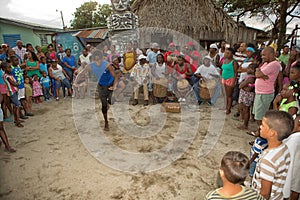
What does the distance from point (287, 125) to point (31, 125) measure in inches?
190

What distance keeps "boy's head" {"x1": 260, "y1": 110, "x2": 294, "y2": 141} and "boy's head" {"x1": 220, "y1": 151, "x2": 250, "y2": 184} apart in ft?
1.51

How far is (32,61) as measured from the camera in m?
6.02

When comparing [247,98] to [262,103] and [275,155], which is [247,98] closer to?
[262,103]

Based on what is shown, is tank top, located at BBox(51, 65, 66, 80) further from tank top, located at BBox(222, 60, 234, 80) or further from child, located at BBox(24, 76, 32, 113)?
tank top, located at BBox(222, 60, 234, 80)

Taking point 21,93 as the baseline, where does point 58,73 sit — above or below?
above

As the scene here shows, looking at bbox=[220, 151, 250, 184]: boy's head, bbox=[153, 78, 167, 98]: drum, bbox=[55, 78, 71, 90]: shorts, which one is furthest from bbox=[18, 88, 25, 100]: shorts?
bbox=[220, 151, 250, 184]: boy's head

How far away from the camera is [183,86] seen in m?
5.61

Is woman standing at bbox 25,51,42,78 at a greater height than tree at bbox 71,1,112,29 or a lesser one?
lesser

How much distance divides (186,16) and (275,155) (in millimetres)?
7715

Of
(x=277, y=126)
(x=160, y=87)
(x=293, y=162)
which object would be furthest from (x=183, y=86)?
(x=277, y=126)

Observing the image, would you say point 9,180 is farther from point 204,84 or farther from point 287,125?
point 204,84

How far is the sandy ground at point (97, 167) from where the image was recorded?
2582 millimetres

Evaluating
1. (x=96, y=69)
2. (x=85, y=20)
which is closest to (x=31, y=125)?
(x=96, y=69)

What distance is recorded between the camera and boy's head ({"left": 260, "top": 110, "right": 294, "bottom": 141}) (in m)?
1.55
